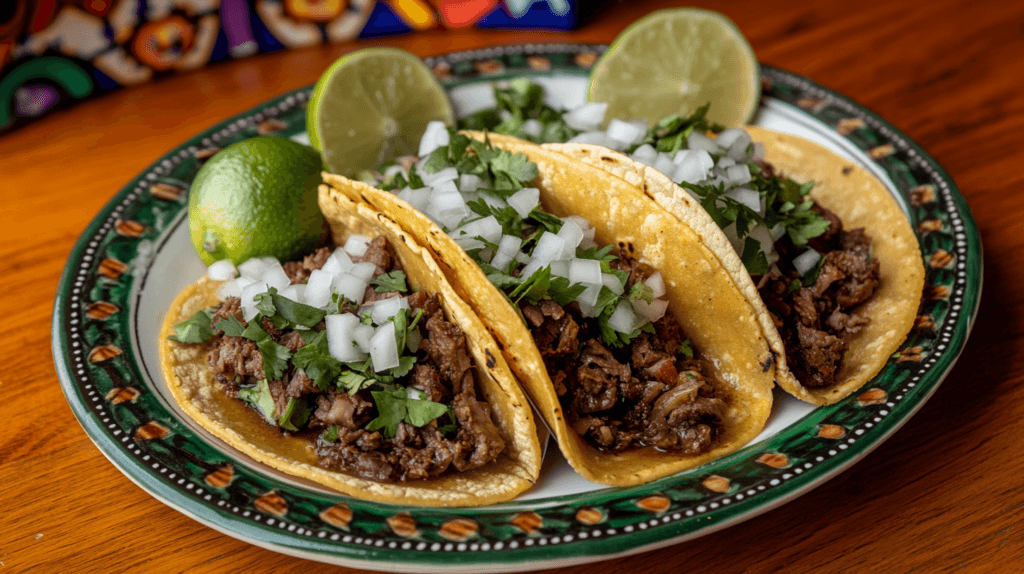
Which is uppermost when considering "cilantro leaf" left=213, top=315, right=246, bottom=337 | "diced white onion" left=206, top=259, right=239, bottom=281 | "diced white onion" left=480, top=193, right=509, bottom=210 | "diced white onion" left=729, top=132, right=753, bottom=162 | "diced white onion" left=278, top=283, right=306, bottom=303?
"diced white onion" left=729, top=132, right=753, bottom=162

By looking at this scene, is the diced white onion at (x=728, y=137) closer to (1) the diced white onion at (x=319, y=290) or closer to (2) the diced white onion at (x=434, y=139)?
(2) the diced white onion at (x=434, y=139)

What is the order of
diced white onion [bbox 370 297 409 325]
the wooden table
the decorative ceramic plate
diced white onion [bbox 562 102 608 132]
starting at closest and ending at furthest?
the decorative ceramic plate, the wooden table, diced white onion [bbox 370 297 409 325], diced white onion [bbox 562 102 608 132]

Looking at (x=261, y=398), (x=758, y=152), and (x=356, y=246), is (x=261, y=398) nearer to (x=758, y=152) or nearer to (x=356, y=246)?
(x=356, y=246)

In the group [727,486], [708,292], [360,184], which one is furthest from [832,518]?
[360,184]

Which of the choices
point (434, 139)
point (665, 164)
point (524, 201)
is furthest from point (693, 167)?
point (434, 139)

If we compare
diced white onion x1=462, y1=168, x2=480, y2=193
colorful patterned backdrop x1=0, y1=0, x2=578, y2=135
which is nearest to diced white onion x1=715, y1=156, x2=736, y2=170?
diced white onion x1=462, y1=168, x2=480, y2=193

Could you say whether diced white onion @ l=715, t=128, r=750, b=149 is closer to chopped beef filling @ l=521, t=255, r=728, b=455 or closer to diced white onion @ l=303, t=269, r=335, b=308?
chopped beef filling @ l=521, t=255, r=728, b=455

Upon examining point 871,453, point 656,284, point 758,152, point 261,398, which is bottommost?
point 261,398
